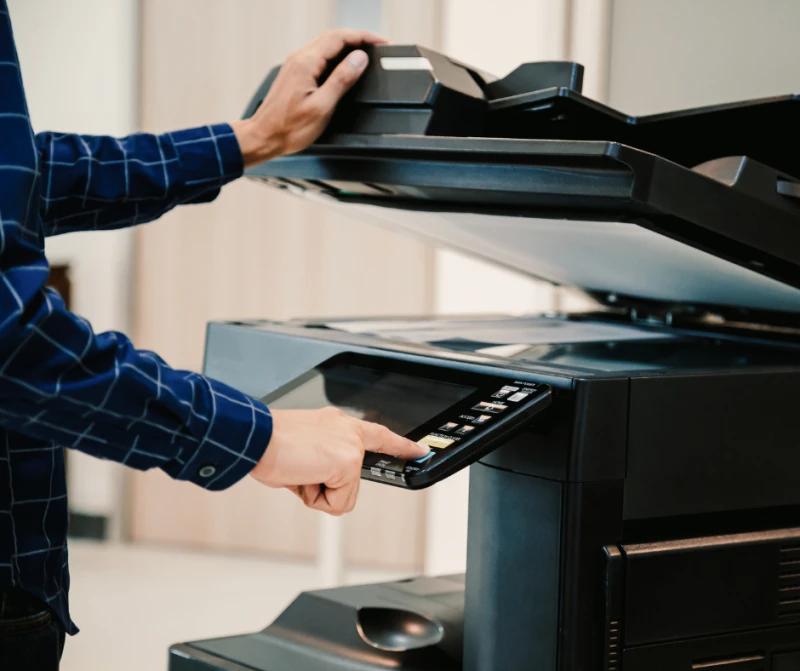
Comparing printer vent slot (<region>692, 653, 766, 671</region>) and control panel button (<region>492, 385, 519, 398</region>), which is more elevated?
control panel button (<region>492, 385, 519, 398</region>)

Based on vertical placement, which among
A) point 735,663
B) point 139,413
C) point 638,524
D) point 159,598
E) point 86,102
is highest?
point 86,102

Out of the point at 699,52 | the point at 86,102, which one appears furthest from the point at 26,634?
the point at 86,102

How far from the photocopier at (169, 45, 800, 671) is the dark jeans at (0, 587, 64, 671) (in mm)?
185

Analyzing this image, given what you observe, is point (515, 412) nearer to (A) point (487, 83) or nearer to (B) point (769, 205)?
(B) point (769, 205)

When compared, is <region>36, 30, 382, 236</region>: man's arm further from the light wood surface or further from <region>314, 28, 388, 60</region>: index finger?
the light wood surface

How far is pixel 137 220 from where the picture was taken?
1.12 meters

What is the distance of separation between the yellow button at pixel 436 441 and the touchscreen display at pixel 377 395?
3cm

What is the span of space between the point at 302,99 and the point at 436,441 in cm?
44

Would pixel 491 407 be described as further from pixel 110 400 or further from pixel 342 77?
pixel 342 77

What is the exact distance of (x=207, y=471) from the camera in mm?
720

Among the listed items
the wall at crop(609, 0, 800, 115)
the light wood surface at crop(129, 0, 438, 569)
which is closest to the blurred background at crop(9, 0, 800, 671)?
the light wood surface at crop(129, 0, 438, 569)

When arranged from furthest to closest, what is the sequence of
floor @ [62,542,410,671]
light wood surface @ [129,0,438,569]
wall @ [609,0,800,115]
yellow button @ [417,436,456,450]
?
light wood surface @ [129,0,438,569], floor @ [62,542,410,671], wall @ [609,0,800,115], yellow button @ [417,436,456,450]

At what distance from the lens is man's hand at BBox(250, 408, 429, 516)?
734 millimetres

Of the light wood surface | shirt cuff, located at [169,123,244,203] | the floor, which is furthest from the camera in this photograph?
the light wood surface
